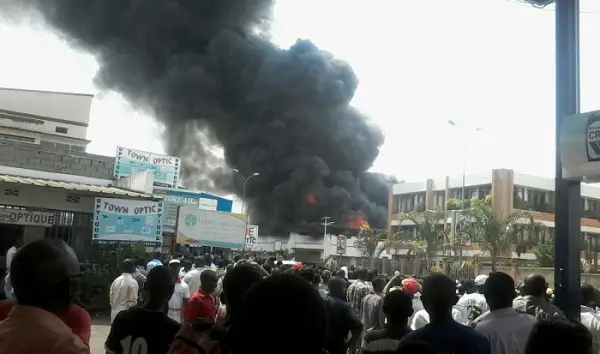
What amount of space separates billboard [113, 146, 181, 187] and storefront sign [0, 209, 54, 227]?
52.5ft

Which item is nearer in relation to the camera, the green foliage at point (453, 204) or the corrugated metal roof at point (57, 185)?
the corrugated metal roof at point (57, 185)

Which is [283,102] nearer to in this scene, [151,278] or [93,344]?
[93,344]

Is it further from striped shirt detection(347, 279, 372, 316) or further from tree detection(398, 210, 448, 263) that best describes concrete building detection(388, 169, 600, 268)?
striped shirt detection(347, 279, 372, 316)

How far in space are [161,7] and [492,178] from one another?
89.7ft

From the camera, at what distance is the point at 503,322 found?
10.0 ft

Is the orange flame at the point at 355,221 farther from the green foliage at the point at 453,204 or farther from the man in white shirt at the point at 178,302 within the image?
the man in white shirt at the point at 178,302

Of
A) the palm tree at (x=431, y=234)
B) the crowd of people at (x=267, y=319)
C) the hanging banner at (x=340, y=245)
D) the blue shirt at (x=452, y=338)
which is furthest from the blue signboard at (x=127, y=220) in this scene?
the hanging banner at (x=340, y=245)

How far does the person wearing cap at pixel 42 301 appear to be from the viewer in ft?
5.37

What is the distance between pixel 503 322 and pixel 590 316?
1554mm

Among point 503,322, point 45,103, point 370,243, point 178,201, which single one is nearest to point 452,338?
point 503,322

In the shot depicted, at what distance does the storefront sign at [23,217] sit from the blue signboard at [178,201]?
1287 centimetres

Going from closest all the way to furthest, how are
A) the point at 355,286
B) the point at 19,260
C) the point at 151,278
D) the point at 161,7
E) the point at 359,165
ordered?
the point at 19,260, the point at 151,278, the point at 355,286, the point at 161,7, the point at 359,165

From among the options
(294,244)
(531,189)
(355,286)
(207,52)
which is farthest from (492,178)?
(355,286)

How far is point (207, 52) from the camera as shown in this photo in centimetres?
4619
